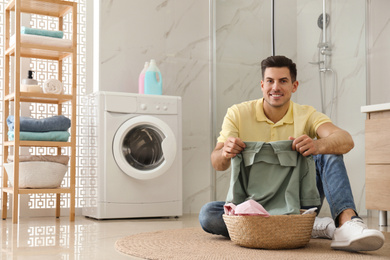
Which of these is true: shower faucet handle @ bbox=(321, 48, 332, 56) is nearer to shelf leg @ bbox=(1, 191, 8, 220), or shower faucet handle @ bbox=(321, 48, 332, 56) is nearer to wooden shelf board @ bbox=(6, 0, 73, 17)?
wooden shelf board @ bbox=(6, 0, 73, 17)

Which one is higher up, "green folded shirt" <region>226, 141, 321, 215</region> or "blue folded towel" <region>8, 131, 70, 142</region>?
"blue folded towel" <region>8, 131, 70, 142</region>

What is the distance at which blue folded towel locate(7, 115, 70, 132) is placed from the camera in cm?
327

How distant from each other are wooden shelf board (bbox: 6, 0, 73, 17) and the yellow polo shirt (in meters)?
1.80

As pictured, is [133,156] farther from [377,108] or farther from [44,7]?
[377,108]

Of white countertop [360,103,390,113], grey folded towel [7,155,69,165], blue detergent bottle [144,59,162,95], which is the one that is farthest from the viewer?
blue detergent bottle [144,59,162,95]

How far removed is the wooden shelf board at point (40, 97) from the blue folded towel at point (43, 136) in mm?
221

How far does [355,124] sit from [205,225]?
163 centimetres

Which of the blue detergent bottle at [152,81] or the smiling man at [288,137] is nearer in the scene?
the smiling man at [288,137]

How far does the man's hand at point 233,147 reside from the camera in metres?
2.01

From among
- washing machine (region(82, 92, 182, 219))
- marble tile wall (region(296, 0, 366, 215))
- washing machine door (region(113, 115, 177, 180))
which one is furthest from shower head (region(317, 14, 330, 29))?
washing machine door (region(113, 115, 177, 180))

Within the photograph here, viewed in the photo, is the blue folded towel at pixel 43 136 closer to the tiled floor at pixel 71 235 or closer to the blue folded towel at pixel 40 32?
the tiled floor at pixel 71 235

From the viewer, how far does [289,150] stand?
78.7 inches

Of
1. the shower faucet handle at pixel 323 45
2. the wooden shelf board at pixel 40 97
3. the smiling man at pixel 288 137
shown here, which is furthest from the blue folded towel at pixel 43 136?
the shower faucet handle at pixel 323 45

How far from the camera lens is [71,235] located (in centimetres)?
258
